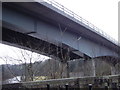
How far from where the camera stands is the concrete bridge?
18547 mm

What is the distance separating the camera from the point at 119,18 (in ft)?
80.8

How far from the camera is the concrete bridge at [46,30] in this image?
730 inches

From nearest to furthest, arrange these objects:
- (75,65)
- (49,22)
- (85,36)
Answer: (49,22) < (85,36) < (75,65)

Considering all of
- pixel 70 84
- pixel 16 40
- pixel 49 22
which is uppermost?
pixel 49 22

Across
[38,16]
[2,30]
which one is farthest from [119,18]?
[2,30]

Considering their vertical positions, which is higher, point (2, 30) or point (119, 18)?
point (119, 18)

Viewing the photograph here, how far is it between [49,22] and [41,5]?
13.0ft

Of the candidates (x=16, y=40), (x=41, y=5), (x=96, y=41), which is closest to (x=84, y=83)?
(x=41, y=5)

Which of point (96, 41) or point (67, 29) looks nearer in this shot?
point (67, 29)

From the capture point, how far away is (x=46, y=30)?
2231cm

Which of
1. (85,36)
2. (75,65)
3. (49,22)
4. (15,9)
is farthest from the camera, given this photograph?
(75,65)

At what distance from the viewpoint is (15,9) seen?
60.3ft

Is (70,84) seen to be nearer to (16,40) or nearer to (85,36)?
(16,40)

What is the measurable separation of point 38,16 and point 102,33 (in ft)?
49.1
